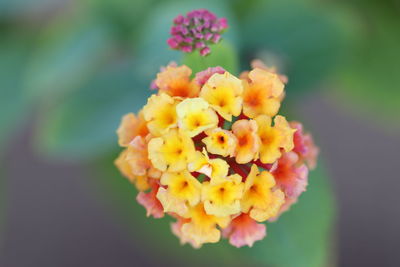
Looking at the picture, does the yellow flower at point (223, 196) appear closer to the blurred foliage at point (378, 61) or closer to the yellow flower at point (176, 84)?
the yellow flower at point (176, 84)

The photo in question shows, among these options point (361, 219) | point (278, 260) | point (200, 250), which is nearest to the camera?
point (278, 260)

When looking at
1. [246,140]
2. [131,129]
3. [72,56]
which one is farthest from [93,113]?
[246,140]

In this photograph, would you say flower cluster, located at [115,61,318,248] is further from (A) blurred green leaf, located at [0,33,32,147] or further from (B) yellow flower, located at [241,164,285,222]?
(A) blurred green leaf, located at [0,33,32,147]

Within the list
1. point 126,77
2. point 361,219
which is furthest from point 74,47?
point 361,219

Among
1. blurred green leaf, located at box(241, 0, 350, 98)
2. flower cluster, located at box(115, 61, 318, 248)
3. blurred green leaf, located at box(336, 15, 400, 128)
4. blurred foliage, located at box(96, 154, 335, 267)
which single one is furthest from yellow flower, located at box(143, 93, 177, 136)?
blurred green leaf, located at box(336, 15, 400, 128)

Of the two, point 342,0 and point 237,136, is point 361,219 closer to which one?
point 342,0
